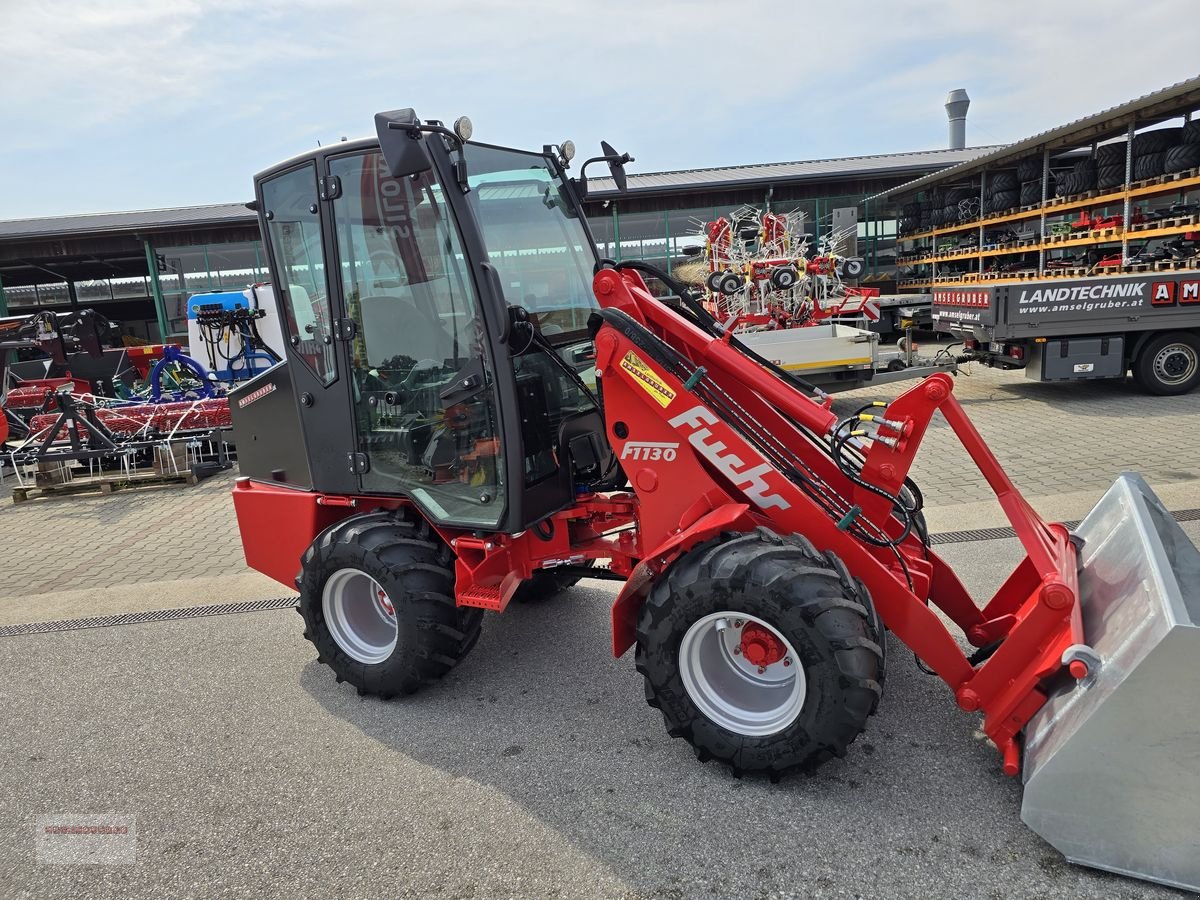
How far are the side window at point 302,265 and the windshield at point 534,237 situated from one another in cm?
76

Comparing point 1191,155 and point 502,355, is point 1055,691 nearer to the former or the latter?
point 502,355

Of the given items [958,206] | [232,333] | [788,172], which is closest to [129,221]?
[232,333]

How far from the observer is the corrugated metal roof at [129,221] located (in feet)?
69.5

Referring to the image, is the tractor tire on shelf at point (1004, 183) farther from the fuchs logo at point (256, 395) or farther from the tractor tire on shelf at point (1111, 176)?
the fuchs logo at point (256, 395)

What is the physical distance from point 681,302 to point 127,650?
363cm

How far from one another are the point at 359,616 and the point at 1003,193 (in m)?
18.1

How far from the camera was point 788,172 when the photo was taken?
2300 cm

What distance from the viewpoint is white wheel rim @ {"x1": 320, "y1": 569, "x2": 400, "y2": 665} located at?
11.9ft

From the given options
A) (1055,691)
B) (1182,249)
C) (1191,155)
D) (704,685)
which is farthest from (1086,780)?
(1191,155)

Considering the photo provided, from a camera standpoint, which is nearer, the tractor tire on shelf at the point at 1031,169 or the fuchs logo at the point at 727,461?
the fuchs logo at the point at 727,461

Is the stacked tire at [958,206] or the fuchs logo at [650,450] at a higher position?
the stacked tire at [958,206]

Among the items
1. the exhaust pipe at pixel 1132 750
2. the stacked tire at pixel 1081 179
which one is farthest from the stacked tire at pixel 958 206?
the exhaust pipe at pixel 1132 750

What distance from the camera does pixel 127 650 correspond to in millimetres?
4449

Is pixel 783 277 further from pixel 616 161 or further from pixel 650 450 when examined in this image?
pixel 650 450
